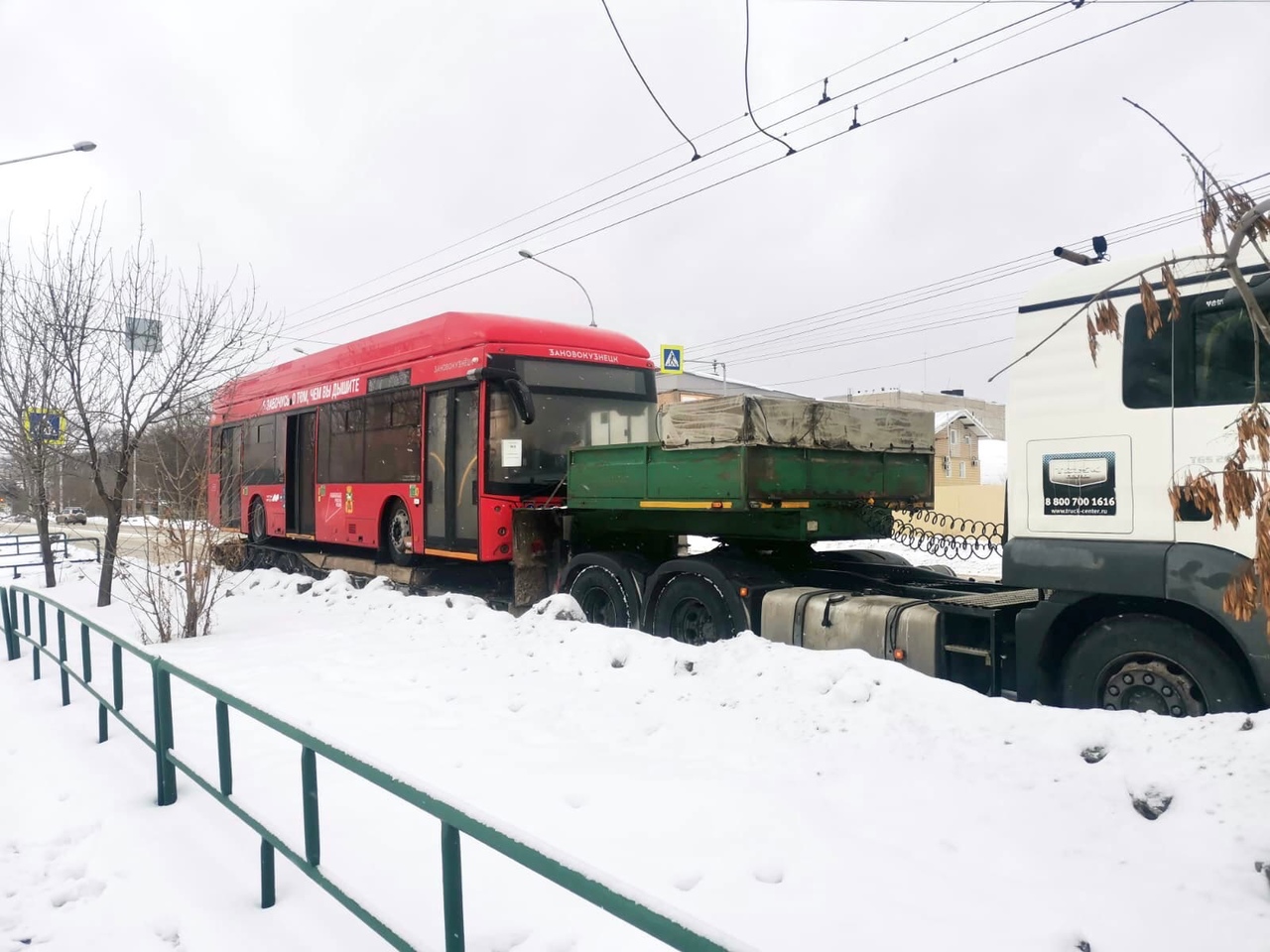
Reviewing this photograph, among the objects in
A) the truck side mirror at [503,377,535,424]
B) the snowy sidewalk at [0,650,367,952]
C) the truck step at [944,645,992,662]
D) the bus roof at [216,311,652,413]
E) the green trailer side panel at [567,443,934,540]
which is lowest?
the snowy sidewalk at [0,650,367,952]

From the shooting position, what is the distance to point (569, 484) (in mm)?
9086

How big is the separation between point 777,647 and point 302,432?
1063 cm

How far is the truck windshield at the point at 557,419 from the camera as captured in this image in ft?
33.2

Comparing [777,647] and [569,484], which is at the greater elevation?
[569,484]

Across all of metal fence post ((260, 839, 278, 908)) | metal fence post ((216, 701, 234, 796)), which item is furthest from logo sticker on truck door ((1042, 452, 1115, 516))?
metal fence post ((216, 701, 234, 796))

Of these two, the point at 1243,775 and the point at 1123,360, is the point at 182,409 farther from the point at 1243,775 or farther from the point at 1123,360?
the point at 1243,775

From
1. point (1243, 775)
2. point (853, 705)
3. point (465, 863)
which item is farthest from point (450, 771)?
point (1243, 775)

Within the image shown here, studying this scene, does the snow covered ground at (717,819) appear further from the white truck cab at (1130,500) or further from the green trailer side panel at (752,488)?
the green trailer side panel at (752,488)

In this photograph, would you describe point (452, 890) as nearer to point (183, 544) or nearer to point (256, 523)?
point (183, 544)

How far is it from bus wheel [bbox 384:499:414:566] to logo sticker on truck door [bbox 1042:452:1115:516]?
8.23 meters

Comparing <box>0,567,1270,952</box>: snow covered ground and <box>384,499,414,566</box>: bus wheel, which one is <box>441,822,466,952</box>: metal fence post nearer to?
<box>0,567,1270,952</box>: snow covered ground

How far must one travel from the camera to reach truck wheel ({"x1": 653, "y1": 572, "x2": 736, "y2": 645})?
25.1 feet

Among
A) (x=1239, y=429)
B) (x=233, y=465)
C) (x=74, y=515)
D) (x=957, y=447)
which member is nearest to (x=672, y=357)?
(x=233, y=465)

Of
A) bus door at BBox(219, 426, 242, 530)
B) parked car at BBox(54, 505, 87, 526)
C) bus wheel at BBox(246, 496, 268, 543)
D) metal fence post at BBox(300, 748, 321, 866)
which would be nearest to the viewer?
metal fence post at BBox(300, 748, 321, 866)
